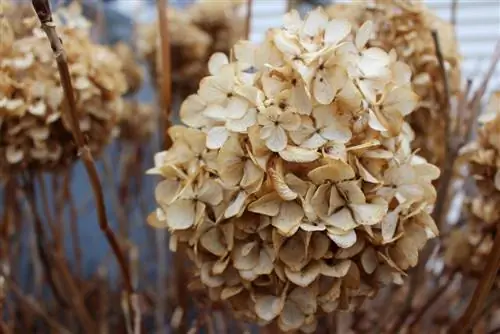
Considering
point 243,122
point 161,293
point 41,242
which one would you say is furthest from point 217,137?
point 161,293

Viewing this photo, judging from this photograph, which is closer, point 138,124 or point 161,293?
point 161,293

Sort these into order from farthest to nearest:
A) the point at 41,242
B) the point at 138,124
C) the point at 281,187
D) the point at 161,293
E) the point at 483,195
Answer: the point at 138,124, the point at 161,293, the point at 41,242, the point at 483,195, the point at 281,187

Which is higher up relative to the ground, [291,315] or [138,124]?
[291,315]

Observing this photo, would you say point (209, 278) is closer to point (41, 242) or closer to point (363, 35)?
point (363, 35)

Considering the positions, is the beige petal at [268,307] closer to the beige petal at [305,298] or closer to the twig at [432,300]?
the beige petal at [305,298]

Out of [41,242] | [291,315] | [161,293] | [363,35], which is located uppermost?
[363,35]

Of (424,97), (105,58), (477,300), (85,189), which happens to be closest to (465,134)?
(424,97)

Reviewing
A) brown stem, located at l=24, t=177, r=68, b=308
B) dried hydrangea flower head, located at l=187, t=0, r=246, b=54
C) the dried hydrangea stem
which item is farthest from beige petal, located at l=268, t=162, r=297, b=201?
dried hydrangea flower head, located at l=187, t=0, r=246, b=54
